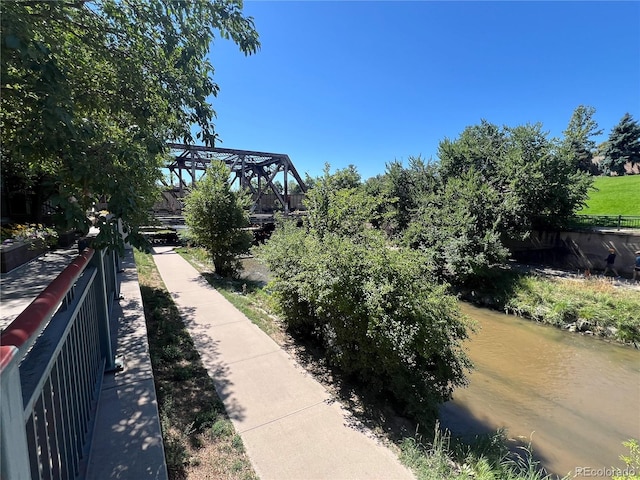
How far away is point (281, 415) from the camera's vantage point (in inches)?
120

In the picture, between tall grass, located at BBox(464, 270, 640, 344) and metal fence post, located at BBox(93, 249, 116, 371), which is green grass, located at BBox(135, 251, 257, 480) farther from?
tall grass, located at BBox(464, 270, 640, 344)

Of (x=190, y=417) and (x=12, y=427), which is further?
(x=190, y=417)

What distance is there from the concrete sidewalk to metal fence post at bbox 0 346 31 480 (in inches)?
74.9

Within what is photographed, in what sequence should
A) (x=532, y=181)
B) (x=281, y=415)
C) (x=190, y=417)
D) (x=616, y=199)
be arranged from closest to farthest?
1. (x=190, y=417)
2. (x=281, y=415)
3. (x=532, y=181)
4. (x=616, y=199)

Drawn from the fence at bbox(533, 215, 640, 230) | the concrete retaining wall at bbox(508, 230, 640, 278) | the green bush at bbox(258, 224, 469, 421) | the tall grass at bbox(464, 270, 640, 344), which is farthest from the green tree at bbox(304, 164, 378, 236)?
the concrete retaining wall at bbox(508, 230, 640, 278)

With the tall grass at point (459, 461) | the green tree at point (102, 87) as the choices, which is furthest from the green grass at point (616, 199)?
the green tree at point (102, 87)

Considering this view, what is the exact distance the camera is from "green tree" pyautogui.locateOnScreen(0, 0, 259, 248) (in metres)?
1.97

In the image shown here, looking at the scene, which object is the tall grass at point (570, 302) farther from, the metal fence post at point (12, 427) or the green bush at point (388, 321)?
the metal fence post at point (12, 427)

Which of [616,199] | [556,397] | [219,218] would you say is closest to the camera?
[556,397]

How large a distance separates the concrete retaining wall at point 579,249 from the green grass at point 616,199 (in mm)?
8434

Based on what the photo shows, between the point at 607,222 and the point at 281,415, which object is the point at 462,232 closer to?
the point at 607,222

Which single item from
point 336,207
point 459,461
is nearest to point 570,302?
point 336,207

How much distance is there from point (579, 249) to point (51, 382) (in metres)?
17.0

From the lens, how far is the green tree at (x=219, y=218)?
958 cm
